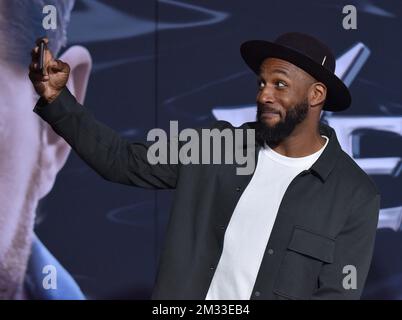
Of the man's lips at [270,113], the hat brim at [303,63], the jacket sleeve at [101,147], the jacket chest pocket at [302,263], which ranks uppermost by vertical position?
the hat brim at [303,63]

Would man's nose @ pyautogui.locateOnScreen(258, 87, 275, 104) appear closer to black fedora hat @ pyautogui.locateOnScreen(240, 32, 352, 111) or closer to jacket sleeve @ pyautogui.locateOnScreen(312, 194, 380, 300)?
black fedora hat @ pyautogui.locateOnScreen(240, 32, 352, 111)

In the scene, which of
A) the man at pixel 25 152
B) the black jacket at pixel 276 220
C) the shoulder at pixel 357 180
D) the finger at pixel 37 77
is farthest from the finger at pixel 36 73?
the man at pixel 25 152

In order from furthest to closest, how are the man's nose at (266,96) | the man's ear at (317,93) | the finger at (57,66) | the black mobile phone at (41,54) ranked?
the man's ear at (317,93)
the man's nose at (266,96)
the finger at (57,66)
the black mobile phone at (41,54)

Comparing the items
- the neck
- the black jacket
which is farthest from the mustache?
the black jacket

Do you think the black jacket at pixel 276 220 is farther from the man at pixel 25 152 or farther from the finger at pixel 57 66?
the man at pixel 25 152

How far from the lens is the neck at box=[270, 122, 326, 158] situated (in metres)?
3.84

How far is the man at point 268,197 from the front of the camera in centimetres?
363

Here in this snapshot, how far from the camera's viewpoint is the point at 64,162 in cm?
551

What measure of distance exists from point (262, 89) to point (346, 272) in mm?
729

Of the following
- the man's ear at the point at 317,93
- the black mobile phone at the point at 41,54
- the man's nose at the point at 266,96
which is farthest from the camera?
the man's ear at the point at 317,93

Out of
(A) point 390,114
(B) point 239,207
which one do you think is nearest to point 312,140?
(B) point 239,207

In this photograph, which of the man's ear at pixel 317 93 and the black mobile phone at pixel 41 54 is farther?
the man's ear at pixel 317 93

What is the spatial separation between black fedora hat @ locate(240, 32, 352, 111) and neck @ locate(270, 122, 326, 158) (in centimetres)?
19

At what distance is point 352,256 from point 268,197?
0.37 metres
